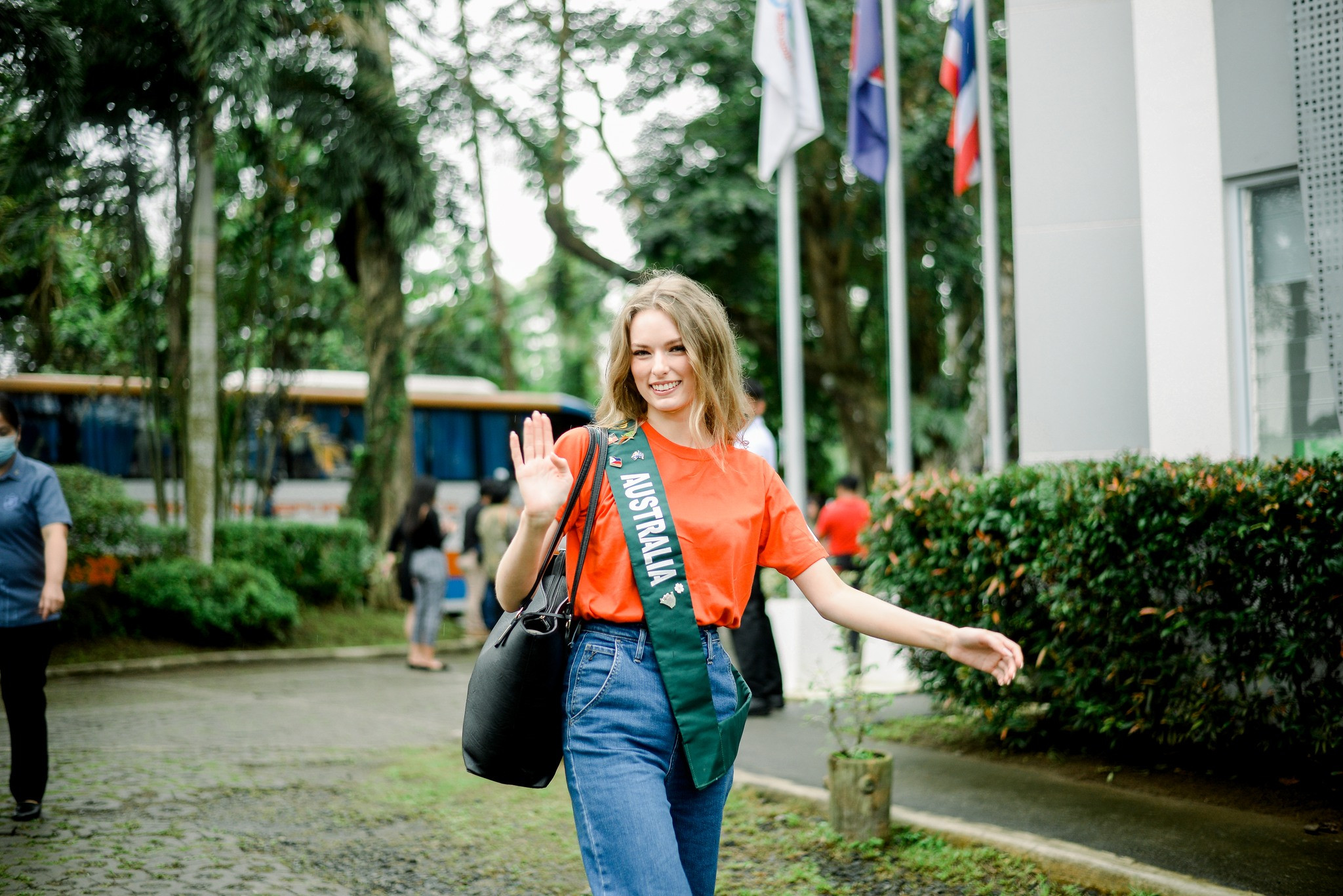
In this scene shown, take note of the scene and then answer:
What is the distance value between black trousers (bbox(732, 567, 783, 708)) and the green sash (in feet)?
17.0

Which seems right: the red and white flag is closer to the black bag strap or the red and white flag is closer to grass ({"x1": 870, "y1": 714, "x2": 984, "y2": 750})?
grass ({"x1": 870, "y1": 714, "x2": 984, "y2": 750})

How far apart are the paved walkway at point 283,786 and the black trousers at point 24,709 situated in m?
0.21

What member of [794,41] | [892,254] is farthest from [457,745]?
[794,41]

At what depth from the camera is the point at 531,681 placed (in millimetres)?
2459

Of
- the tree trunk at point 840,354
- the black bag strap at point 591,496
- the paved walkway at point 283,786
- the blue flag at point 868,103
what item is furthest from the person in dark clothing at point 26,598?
the tree trunk at point 840,354

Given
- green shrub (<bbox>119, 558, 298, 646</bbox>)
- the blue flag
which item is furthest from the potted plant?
green shrub (<bbox>119, 558, 298, 646</bbox>)

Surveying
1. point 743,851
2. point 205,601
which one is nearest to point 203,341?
point 205,601

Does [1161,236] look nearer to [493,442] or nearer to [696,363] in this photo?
[696,363]

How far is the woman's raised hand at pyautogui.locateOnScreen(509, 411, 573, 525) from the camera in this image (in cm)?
245

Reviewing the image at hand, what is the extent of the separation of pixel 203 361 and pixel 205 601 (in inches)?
107

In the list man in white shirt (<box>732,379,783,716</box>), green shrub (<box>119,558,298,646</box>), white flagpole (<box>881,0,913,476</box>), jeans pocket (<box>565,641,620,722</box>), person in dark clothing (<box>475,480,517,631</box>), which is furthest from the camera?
person in dark clothing (<box>475,480,517,631</box>)

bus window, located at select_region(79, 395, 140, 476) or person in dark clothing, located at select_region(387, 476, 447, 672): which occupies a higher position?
bus window, located at select_region(79, 395, 140, 476)

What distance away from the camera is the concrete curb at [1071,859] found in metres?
4.20

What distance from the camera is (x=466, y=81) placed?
65.0 ft
